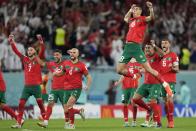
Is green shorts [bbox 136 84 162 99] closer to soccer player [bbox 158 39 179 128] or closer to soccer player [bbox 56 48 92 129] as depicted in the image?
soccer player [bbox 158 39 179 128]

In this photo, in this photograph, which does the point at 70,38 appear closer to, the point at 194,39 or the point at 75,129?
the point at 194,39

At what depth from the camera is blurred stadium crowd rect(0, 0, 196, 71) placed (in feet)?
116

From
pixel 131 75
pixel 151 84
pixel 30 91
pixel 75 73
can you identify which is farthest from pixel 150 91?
pixel 30 91

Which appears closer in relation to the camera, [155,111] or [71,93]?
[155,111]

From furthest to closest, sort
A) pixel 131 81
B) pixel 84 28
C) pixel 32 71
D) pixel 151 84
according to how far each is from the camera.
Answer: pixel 84 28 < pixel 131 81 < pixel 32 71 < pixel 151 84

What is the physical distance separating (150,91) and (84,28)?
13948 mm

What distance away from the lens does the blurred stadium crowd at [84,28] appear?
35.5 m

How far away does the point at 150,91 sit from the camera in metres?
23.7

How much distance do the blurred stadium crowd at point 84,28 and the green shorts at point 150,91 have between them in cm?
1113

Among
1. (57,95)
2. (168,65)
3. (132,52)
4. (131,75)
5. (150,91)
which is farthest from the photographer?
(57,95)

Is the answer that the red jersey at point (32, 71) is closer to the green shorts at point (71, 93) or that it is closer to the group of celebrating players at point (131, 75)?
the group of celebrating players at point (131, 75)

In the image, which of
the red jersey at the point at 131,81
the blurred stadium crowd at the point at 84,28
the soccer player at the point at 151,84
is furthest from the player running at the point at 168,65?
the blurred stadium crowd at the point at 84,28

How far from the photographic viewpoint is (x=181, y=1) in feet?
139

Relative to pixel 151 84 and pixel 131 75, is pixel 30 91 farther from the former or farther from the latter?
pixel 131 75
